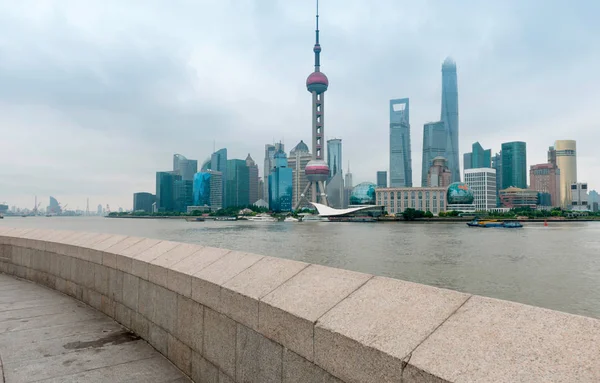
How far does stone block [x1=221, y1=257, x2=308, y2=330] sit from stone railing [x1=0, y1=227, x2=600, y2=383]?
0.01 m

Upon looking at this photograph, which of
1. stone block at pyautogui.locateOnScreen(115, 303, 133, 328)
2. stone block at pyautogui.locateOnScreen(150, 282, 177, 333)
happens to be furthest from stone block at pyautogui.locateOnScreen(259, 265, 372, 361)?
stone block at pyautogui.locateOnScreen(115, 303, 133, 328)

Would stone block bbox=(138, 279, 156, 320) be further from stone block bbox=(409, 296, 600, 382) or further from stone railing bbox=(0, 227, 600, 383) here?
stone block bbox=(409, 296, 600, 382)

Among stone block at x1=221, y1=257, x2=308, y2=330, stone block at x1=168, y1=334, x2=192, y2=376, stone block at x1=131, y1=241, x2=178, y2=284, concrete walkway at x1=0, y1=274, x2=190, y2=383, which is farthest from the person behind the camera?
stone block at x1=131, y1=241, x2=178, y2=284

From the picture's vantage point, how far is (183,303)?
205 inches

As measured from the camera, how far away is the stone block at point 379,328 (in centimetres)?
273

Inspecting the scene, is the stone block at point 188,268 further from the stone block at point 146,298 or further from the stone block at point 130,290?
the stone block at point 130,290

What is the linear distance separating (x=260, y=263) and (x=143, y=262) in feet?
7.16

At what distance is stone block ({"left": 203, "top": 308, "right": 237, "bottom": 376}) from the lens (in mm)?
4316

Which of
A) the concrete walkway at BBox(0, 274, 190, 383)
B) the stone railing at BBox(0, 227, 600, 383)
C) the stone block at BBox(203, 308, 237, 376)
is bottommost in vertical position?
the concrete walkway at BBox(0, 274, 190, 383)

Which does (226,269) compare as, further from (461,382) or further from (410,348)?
(461,382)

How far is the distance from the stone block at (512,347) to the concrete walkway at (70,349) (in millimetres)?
3332

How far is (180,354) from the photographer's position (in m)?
5.13

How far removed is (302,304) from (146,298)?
334 cm

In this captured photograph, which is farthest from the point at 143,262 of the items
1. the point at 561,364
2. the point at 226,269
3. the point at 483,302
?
the point at 561,364
